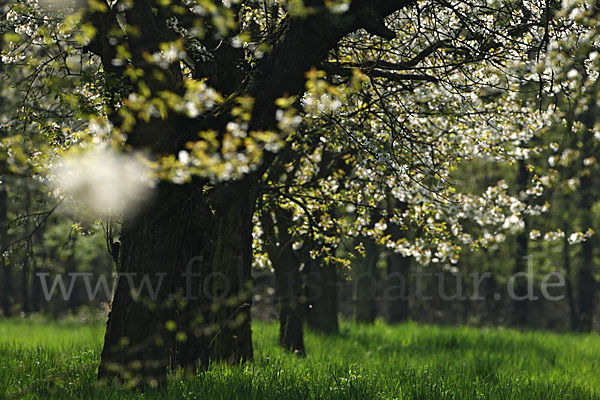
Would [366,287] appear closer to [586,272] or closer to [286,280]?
[286,280]

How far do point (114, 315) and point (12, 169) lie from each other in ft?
9.40

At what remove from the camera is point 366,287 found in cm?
2027

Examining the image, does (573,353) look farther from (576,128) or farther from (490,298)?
(490,298)

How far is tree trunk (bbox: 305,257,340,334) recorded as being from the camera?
630 inches

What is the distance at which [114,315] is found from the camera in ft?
23.5

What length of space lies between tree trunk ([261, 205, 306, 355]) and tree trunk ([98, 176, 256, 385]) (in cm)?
261

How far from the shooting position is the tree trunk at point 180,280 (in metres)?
7.05

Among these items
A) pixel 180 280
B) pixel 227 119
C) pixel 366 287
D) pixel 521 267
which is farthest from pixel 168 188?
pixel 521 267

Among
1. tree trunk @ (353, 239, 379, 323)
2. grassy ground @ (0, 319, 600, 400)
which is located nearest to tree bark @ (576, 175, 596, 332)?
tree trunk @ (353, 239, 379, 323)

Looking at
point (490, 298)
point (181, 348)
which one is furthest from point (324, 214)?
point (490, 298)

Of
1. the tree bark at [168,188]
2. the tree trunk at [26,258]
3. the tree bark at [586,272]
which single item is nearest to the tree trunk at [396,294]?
the tree bark at [586,272]

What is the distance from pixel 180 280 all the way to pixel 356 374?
2.84 meters

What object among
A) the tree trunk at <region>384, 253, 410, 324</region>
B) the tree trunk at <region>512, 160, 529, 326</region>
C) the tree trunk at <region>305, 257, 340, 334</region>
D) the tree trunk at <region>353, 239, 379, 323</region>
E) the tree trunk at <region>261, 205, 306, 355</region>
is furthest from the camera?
the tree trunk at <region>512, 160, 529, 326</region>

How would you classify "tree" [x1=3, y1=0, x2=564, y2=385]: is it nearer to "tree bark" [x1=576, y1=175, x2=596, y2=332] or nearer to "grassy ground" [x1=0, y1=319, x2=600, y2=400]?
"grassy ground" [x1=0, y1=319, x2=600, y2=400]
